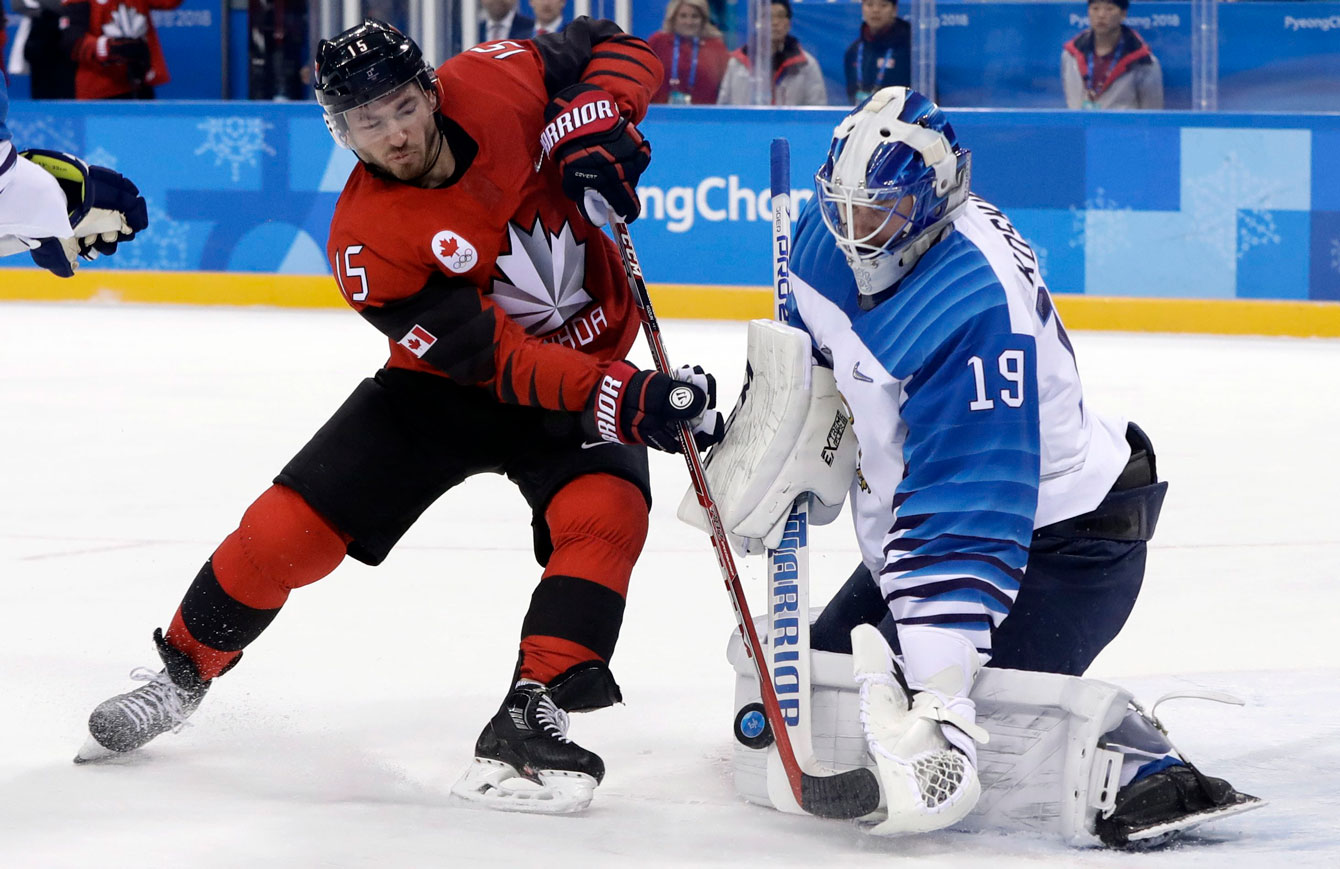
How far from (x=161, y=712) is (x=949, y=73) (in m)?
5.65

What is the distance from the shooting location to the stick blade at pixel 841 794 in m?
2.12

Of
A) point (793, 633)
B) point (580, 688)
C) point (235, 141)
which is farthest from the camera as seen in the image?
point (235, 141)

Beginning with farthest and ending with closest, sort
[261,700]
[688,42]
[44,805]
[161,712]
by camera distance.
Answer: [688,42] < [261,700] < [161,712] < [44,805]

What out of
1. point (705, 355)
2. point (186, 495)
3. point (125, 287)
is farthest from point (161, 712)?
point (125, 287)

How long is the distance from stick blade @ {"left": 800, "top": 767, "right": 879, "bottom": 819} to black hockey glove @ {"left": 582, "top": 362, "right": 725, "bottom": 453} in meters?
0.46

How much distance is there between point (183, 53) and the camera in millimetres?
10055

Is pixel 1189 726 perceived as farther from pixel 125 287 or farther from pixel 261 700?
pixel 125 287

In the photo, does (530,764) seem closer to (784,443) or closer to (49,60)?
(784,443)

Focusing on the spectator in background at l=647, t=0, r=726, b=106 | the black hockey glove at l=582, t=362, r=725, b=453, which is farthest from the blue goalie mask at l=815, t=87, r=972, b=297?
the spectator in background at l=647, t=0, r=726, b=106

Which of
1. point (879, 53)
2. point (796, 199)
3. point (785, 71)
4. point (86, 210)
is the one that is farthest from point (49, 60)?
point (86, 210)

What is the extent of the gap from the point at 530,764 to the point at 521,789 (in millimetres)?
34

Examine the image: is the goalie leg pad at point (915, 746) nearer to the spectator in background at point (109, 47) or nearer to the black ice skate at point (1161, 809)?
the black ice skate at point (1161, 809)

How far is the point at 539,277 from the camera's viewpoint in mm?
2596

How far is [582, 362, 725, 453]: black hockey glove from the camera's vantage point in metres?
2.33
